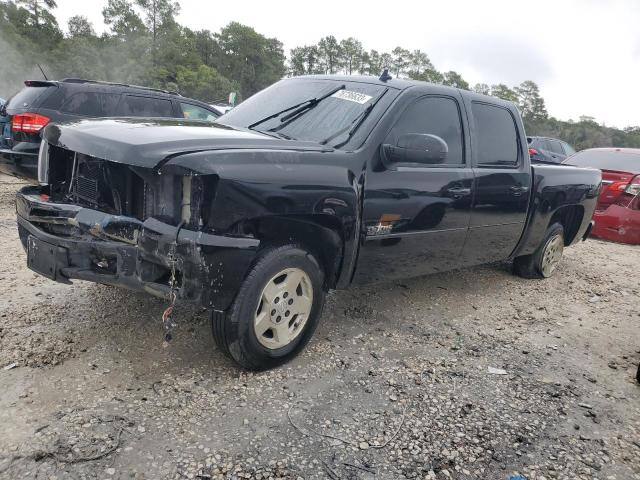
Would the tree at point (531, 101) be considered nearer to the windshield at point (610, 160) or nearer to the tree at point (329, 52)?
the tree at point (329, 52)

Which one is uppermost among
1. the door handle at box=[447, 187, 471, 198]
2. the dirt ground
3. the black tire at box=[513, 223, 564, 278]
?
the door handle at box=[447, 187, 471, 198]

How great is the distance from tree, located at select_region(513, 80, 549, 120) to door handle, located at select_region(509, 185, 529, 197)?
255 feet

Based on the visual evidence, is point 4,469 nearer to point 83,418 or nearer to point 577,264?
point 83,418

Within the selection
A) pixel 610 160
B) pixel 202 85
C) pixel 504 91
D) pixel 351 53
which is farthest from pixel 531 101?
pixel 610 160

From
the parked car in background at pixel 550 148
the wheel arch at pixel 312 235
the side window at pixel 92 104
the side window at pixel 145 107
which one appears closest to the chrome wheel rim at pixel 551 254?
the wheel arch at pixel 312 235

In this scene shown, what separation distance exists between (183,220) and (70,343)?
1307 millimetres

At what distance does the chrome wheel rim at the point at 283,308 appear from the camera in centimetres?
285

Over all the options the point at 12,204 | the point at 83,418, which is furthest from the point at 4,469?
the point at 12,204

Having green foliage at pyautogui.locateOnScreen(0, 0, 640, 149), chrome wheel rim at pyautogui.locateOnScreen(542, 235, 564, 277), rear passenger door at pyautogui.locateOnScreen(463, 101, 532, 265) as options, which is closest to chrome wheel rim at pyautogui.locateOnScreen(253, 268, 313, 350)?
rear passenger door at pyautogui.locateOnScreen(463, 101, 532, 265)

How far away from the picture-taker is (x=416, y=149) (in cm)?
320

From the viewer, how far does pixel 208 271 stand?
245cm

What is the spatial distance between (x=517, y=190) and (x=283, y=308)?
268 centimetres

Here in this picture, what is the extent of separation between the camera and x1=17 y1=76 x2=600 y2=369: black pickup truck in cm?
248

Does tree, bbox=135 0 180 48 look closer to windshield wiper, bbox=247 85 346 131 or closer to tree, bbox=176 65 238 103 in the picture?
tree, bbox=176 65 238 103
